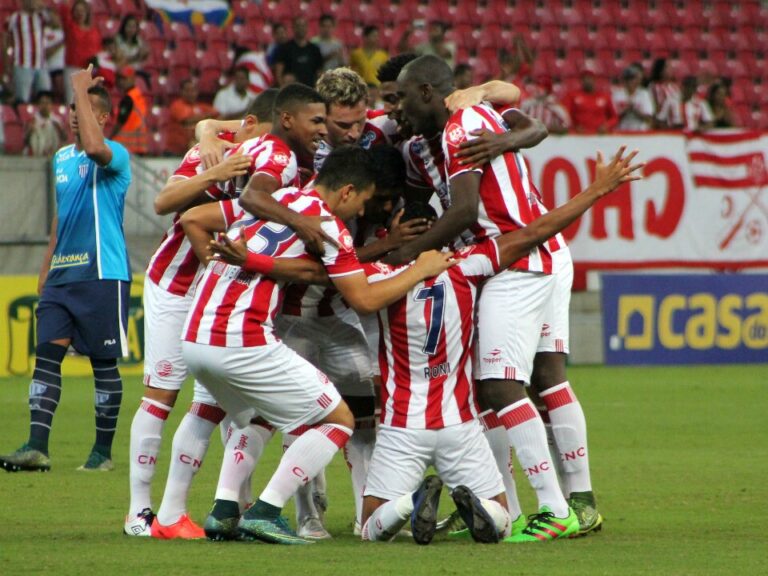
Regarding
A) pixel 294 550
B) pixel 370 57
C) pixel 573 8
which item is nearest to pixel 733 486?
pixel 294 550

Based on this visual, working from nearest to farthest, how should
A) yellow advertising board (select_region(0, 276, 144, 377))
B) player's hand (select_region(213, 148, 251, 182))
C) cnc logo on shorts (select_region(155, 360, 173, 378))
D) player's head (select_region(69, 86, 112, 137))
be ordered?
1. player's hand (select_region(213, 148, 251, 182))
2. cnc logo on shorts (select_region(155, 360, 173, 378))
3. player's head (select_region(69, 86, 112, 137))
4. yellow advertising board (select_region(0, 276, 144, 377))

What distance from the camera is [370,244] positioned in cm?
649

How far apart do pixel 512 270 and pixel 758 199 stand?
1193cm

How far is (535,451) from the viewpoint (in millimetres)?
6039

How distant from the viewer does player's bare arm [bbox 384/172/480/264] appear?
6.04 meters

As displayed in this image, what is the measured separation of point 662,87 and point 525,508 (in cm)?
1325

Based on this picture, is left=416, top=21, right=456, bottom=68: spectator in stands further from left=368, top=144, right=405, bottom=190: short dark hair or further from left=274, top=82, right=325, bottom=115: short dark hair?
left=274, top=82, right=325, bottom=115: short dark hair

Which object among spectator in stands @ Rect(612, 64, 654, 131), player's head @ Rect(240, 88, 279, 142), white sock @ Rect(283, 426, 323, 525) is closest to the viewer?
white sock @ Rect(283, 426, 323, 525)

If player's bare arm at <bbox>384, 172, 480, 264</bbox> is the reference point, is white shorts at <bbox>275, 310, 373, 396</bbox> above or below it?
below

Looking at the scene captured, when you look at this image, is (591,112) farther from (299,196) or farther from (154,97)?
(299,196)

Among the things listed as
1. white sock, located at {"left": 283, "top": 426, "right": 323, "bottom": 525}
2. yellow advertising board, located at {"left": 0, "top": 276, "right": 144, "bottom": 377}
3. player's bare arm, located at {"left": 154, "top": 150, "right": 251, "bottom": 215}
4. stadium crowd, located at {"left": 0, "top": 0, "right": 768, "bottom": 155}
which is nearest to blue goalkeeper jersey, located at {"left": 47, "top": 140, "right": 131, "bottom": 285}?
player's bare arm, located at {"left": 154, "top": 150, "right": 251, "bottom": 215}

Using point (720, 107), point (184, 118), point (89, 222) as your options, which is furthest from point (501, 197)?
point (720, 107)

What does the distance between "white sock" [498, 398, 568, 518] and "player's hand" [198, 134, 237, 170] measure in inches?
72.2

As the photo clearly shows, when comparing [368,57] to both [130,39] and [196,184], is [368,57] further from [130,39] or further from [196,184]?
[196,184]
